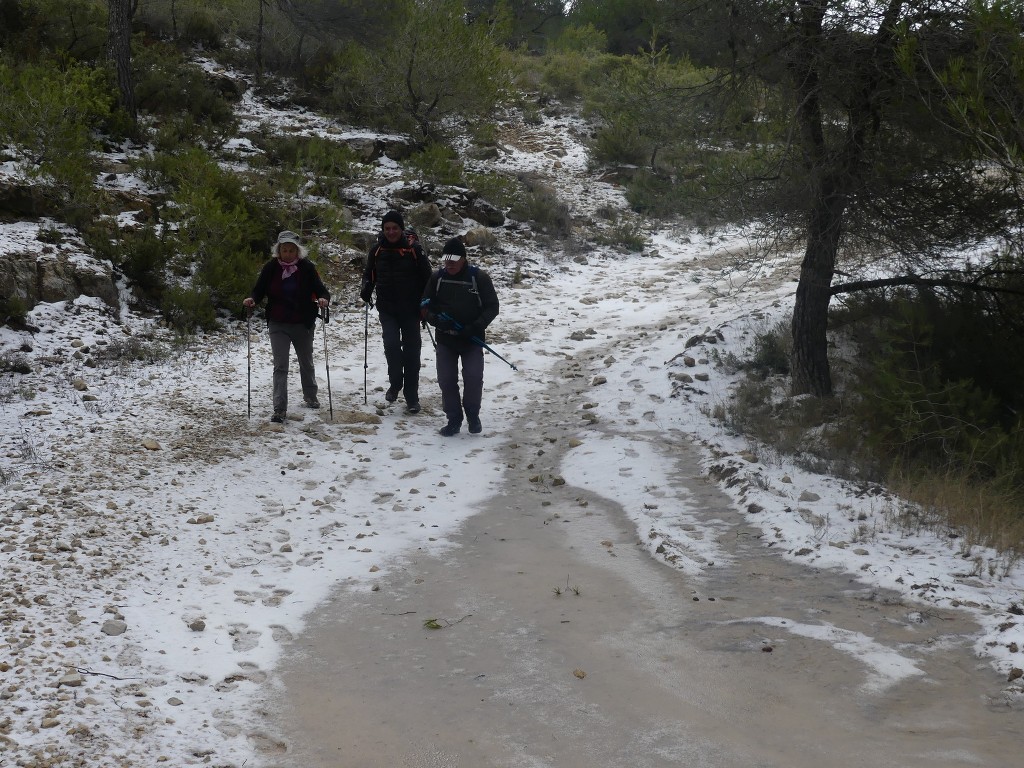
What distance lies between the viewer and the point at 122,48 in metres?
15.7

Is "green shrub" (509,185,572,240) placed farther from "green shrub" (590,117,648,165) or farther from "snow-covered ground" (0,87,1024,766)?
"snow-covered ground" (0,87,1024,766)

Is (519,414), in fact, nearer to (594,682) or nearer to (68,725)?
(594,682)

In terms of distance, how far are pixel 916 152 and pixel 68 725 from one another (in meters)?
7.99

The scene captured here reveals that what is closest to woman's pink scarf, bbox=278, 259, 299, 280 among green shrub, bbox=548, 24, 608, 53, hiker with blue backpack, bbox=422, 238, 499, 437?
hiker with blue backpack, bbox=422, 238, 499, 437

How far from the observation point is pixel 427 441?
8672 mm

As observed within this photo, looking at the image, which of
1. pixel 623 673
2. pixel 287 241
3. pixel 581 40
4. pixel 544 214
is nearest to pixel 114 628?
pixel 623 673

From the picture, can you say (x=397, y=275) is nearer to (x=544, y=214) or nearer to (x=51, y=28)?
(x=544, y=214)

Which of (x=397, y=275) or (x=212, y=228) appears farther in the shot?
(x=212, y=228)

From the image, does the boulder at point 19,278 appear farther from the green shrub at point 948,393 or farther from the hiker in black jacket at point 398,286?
the green shrub at point 948,393

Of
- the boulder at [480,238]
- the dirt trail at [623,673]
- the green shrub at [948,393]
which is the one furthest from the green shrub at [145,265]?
the green shrub at [948,393]

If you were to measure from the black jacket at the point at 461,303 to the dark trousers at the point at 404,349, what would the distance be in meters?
0.52

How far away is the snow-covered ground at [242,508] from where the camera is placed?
4.09 m

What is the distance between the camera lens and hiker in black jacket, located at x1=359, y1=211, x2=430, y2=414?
29.9ft

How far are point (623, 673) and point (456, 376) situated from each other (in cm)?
495
